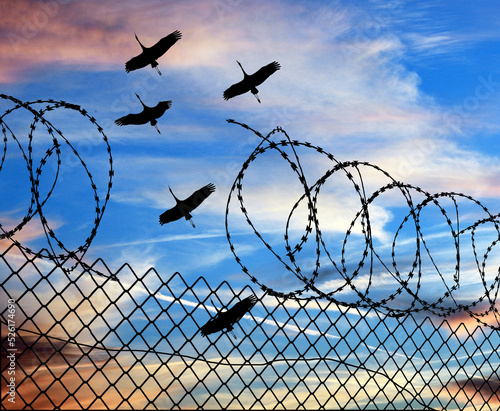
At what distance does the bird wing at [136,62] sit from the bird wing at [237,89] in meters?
1.78

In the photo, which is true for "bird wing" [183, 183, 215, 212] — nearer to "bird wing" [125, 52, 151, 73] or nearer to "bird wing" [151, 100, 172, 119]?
"bird wing" [151, 100, 172, 119]

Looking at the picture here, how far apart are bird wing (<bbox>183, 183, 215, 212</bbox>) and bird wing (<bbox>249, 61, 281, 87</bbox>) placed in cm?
190

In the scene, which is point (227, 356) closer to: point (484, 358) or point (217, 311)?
point (217, 311)

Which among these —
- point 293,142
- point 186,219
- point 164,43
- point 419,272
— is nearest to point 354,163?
point 293,142

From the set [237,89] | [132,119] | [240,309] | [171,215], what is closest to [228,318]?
[240,309]

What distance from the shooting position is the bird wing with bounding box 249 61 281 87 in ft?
35.2

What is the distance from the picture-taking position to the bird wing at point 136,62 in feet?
37.7

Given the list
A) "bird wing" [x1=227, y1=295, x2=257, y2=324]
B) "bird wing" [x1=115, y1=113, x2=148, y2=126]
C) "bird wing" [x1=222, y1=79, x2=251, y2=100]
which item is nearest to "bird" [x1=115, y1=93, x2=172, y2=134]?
"bird wing" [x1=115, y1=113, x2=148, y2=126]

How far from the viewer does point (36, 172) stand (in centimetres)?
875

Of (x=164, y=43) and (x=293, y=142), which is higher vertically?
(x=164, y=43)

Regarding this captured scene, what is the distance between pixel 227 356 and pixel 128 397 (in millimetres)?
1324

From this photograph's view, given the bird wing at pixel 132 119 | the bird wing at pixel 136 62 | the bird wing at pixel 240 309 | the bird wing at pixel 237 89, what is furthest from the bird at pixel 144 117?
the bird wing at pixel 240 309

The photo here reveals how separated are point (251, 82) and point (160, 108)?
1.68 metres

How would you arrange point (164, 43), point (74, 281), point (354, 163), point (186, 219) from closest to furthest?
point (74, 281), point (354, 163), point (186, 219), point (164, 43)
